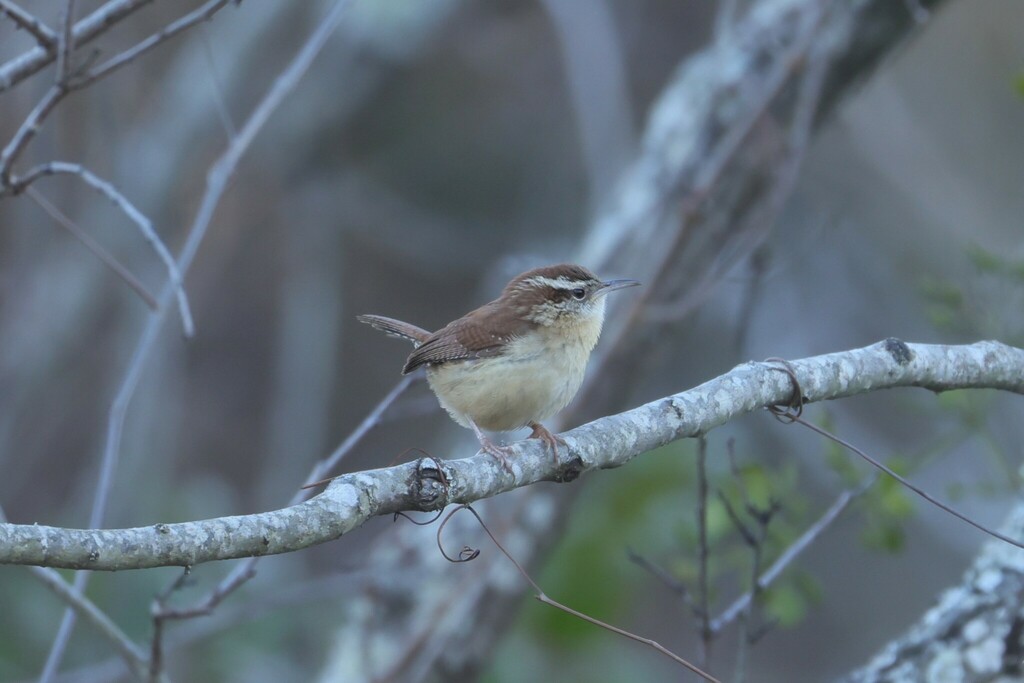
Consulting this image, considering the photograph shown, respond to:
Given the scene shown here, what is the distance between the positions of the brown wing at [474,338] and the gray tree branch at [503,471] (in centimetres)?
62

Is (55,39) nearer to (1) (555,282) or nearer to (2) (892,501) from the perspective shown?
(1) (555,282)

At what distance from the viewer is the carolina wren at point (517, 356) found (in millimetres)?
3246

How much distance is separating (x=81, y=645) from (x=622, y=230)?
3.92 meters

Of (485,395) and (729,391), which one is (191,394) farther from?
(729,391)

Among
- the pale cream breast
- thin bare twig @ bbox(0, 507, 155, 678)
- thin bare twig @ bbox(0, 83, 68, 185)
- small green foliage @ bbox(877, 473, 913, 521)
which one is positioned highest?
thin bare twig @ bbox(0, 83, 68, 185)

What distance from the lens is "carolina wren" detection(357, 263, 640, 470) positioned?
325 centimetres

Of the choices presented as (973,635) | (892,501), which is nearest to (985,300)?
(892,501)

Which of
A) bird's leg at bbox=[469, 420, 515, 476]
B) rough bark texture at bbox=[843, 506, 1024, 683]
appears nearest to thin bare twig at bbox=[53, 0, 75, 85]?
bird's leg at bbox=[469, 420, 515, 476]

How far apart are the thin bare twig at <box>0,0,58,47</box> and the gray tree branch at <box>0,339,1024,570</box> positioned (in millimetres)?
1590

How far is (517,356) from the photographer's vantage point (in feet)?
10.8

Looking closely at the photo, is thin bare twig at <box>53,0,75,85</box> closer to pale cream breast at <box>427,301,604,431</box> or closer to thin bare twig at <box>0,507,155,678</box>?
thin bare twig at <box>0,507,155,678</box>

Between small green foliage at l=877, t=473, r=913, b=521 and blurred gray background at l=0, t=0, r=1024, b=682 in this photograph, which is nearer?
small green foliage at l=877, t=473, r=913, b=521

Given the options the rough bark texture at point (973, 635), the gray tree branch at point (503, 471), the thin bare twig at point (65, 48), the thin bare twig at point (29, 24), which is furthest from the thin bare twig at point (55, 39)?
the rough bark texture at point (973, 635)

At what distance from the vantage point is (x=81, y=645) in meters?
6.28
